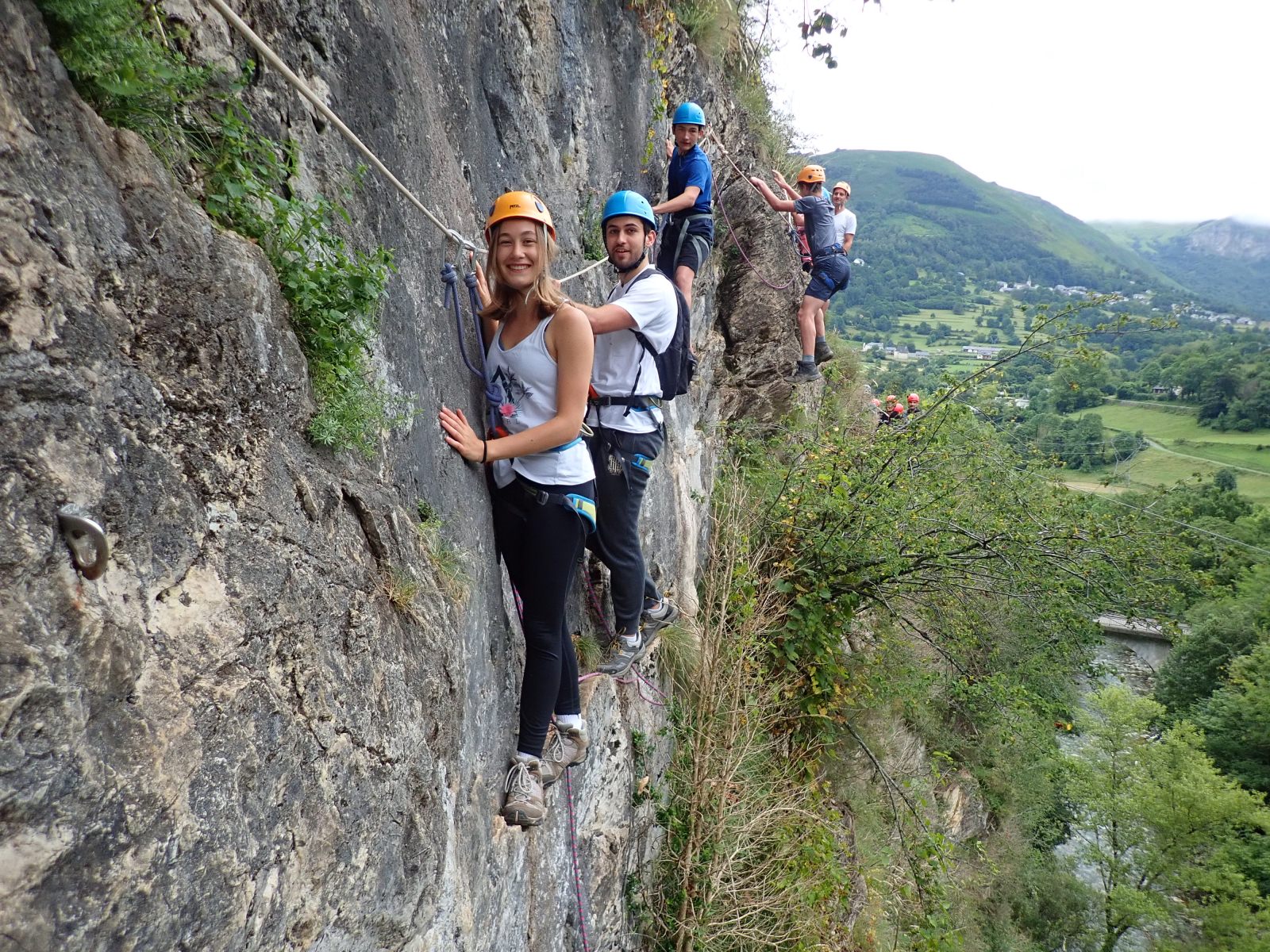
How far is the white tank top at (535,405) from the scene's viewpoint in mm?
3049

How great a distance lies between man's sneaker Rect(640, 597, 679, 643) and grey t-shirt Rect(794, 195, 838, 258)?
526 centimetres

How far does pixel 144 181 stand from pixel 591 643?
3.46 m

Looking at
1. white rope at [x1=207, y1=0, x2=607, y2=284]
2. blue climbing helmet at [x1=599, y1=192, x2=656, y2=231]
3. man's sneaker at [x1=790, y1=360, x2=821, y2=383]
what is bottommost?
man's sneaker at [x1=790, y1=360, x2=821, y2=383]

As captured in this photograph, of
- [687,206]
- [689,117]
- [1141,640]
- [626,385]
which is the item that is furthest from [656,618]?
[1141,640]

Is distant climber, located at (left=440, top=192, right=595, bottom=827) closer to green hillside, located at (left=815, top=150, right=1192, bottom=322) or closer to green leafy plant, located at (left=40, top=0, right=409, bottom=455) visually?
green leafy plant, located at (left=40, top=0, right=409, bottom=455)

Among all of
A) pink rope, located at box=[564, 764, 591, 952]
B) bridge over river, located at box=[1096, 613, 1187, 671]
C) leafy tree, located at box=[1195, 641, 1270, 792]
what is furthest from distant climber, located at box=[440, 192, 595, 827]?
bridge over river, located at box=[1096, 613, 1187, 671]

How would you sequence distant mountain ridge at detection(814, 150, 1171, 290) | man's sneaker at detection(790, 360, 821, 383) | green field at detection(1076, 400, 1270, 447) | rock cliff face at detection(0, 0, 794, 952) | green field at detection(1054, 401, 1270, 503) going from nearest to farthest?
rock cliff face at detection(0, 0, 794, 952), man's sneaker at detection(790, 360, 821, 383), green field at detection(1054, 401, 1270, 503), green field at detection(1076, 400, 1270, 447), distant mountain ridge at detection(814, 150, 1171, 290)

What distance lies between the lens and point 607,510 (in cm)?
404

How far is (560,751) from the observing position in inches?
143

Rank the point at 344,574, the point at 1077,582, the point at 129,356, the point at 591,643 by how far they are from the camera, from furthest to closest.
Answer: the point at 1077,582 → the point at 591,643 → the point at 344,574 → the point at 129,356

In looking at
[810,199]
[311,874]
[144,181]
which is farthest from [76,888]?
[810,199]

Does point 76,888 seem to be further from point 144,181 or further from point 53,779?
point 144,181

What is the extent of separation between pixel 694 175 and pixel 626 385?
2819mm

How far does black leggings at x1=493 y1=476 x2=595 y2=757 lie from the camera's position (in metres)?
3.11
